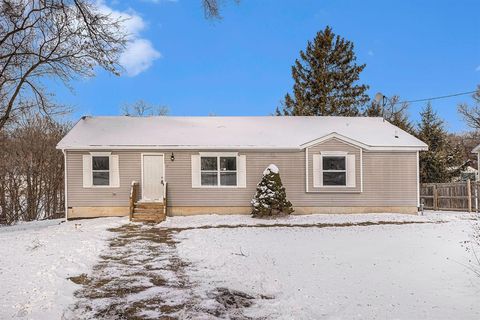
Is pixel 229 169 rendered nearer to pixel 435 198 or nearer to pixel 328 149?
pixel 328 149

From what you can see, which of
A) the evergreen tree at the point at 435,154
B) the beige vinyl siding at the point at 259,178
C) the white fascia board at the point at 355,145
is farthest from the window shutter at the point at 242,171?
the evergreen tree at the point at 435,154

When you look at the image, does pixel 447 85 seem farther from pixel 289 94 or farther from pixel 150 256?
pixel 150 256

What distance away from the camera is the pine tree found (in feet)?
108

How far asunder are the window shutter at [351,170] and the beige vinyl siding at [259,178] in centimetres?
20

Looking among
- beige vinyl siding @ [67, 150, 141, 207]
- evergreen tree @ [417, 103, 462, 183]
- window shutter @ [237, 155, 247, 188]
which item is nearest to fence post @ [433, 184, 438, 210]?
evergreen tree @ [417, 103, 462, 183]

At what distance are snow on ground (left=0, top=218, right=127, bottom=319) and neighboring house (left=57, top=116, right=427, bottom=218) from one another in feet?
14.9

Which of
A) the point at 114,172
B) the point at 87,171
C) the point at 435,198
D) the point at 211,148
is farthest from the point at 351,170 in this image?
the point at 87,171

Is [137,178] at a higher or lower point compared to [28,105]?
lower

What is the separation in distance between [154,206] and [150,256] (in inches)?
277

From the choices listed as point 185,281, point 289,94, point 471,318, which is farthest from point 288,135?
point 289,94

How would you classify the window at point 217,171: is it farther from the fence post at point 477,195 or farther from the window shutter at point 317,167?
the fence post at point 477,195

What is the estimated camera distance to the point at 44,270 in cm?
700

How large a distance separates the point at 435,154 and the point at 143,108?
28240 millimetres

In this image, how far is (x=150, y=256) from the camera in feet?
29.2
